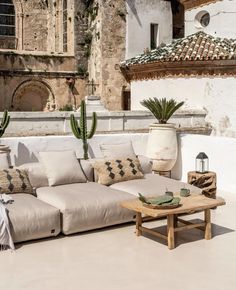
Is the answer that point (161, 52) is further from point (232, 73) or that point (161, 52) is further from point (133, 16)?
point (133, 16)

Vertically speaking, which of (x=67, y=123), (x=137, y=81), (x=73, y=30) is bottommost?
(x=67, y=123)

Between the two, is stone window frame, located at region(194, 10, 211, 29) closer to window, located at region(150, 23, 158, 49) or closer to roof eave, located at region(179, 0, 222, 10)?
roof eave, located at region(179, 0, 222, 10)

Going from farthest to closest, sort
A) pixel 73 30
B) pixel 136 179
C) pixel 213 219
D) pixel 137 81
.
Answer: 1. pixel 73 30
2. pixel 137 81
3. pixel 136 179
4. pixel 213 219

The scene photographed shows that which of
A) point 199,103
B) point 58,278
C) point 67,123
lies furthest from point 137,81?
point 58,278

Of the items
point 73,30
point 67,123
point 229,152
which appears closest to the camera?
point 229,152

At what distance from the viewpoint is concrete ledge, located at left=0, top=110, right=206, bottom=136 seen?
11.0 metres

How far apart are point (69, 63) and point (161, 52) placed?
5745 millimetres

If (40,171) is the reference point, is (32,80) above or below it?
above

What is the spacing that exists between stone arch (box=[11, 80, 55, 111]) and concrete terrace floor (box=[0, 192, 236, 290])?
1374cm

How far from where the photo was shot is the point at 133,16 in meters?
19.2

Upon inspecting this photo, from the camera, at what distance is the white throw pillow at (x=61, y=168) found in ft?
25.1

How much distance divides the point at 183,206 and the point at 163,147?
14.6 feet

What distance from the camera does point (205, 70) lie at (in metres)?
14.7

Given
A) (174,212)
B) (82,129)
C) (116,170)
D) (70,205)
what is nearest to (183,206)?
(174,212)
